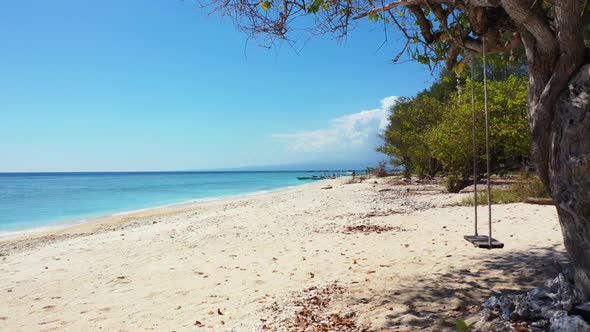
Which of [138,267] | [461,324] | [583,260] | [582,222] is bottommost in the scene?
[138,267]

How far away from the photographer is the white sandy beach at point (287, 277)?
4.64 metres

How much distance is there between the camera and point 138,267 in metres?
7.81

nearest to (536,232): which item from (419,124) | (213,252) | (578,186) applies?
(578,186)

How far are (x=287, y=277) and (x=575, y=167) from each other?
4.20 metres

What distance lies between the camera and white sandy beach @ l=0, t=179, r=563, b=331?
4.64 meters

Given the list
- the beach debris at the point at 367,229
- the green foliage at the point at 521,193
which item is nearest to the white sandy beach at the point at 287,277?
the beach debris at the point at 367,229

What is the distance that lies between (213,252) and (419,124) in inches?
948

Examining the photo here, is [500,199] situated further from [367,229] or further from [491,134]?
[367,229]

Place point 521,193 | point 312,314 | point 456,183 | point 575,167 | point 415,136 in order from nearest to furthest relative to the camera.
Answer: point 575,167 < point 312,314 < point 521,193 < point 456,183 < point 415,136

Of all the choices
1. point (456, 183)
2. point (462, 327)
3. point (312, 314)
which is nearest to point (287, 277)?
point (312, 314)

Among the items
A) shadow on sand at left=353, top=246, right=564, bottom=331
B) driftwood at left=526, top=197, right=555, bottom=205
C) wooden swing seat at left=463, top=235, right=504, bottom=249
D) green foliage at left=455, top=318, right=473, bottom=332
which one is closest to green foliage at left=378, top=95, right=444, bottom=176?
driftwood at left=526, top=197, right=555, bottom=205

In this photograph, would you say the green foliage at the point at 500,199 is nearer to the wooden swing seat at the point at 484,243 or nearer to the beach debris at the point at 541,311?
the wooden swing seat at the point at 484,243

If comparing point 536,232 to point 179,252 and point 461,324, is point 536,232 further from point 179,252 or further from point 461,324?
point 179,252

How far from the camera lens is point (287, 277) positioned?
630 cm
